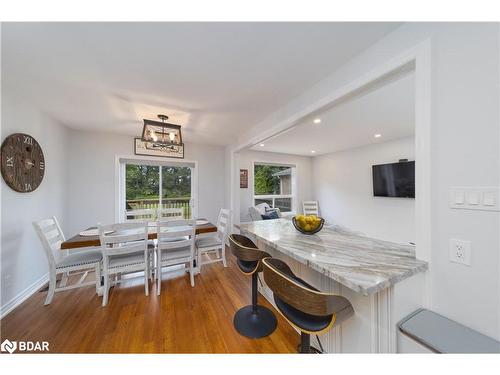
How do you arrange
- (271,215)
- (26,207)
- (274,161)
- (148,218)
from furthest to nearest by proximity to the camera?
1. (274,161)
2. (271,215)
3. (148,218)
4. (26,207)

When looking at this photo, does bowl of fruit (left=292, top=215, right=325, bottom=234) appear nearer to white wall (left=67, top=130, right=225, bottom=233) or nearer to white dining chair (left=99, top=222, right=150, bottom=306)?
white dining chair (left=99, top=222, right=150, bottom=306)

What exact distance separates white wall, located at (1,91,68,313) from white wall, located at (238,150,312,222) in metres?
3.24

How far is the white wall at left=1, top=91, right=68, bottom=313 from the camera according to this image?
194 centimetres

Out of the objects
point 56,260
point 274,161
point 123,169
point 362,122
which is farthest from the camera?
point 274,161

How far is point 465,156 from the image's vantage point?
0.93 metres

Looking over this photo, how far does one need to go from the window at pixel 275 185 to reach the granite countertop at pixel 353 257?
140 inches

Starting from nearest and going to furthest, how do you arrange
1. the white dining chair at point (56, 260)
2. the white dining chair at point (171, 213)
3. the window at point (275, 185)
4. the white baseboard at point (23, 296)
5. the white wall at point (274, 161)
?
the white baseboard at point (23, 296)
the white dining chair at point (56, 260)
the white dining chair at point (171, 213)
the white wall at point (274, 161)
the window at point (275, 185)

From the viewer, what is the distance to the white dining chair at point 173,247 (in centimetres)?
231

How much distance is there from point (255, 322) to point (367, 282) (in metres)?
1.30

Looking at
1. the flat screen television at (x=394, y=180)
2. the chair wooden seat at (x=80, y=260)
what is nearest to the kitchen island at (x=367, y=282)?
the chair wooden seat at (x=80, y=260)

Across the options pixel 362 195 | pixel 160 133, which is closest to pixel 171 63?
pixel 160 133

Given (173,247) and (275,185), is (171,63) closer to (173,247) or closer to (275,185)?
(173,247)

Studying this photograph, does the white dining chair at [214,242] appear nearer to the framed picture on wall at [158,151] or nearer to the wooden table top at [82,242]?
the wooden table top at [82,242]
